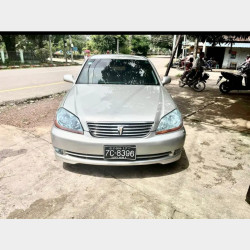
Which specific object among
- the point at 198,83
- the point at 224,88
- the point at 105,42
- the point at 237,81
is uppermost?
the point at 105,42

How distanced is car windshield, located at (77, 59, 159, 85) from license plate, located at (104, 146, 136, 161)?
4.87 ft

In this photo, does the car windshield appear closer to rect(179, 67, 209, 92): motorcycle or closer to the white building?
rect(179, 67, 209, 92): motorcycle

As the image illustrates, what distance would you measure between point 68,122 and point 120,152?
2.47 feet

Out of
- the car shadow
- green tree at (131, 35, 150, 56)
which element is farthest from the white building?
the car shadow

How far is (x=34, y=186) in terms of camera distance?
103 inches

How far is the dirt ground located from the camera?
7.43 ft

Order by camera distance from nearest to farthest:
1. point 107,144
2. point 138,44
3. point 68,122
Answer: point 107,144 → point 68,122 → point 138,44

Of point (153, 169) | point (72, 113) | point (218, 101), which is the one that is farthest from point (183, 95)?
point (72, 113)

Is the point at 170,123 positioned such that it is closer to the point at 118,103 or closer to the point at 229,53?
the point at 118,103

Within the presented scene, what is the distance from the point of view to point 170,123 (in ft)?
8.93

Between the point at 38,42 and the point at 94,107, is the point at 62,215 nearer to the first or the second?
the point at 94,107

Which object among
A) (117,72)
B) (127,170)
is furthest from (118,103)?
(117,72)

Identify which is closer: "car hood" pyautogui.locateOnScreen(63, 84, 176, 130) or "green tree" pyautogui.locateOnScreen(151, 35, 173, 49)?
"car hood" pyautogui.locateOnScreen(63, 84, 176, 130)

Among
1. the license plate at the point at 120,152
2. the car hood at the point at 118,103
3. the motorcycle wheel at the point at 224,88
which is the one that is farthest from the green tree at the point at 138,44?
the license plate at the point at 120,152
